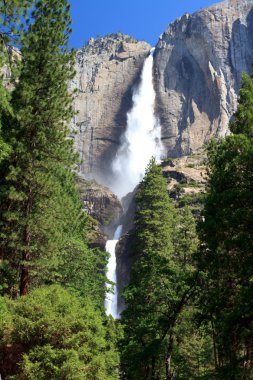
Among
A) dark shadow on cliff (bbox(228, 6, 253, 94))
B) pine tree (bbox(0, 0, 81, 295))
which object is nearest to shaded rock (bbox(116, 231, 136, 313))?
pine tree (bbox(0, 0, 81, 295))

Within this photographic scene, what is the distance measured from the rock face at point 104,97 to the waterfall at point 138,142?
212 cm

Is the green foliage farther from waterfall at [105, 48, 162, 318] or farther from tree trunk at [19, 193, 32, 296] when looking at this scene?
waterfall at [105, 48, 162, 318]

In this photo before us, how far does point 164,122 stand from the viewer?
11725cm

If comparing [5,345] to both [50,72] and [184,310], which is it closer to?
[184,310]

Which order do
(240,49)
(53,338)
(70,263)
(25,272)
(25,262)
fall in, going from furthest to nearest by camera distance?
(240,49)
(70,263)
(25,272)
(25,262)
(53,338)

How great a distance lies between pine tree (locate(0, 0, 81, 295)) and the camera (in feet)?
58.3

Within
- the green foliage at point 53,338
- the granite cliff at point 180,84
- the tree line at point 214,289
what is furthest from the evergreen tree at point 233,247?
the granite cliff at point 180,84

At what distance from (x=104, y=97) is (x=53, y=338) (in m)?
114

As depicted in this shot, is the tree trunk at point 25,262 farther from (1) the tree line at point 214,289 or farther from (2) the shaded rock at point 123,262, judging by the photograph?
(2) the shaded rock at point 123,262

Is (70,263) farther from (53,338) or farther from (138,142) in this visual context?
(138,142)

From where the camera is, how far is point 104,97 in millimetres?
122688

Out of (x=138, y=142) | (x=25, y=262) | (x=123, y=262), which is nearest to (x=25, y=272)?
(x=25, y=262)

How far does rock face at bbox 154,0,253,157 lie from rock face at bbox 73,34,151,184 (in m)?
9.51

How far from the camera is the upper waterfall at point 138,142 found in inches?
4542
